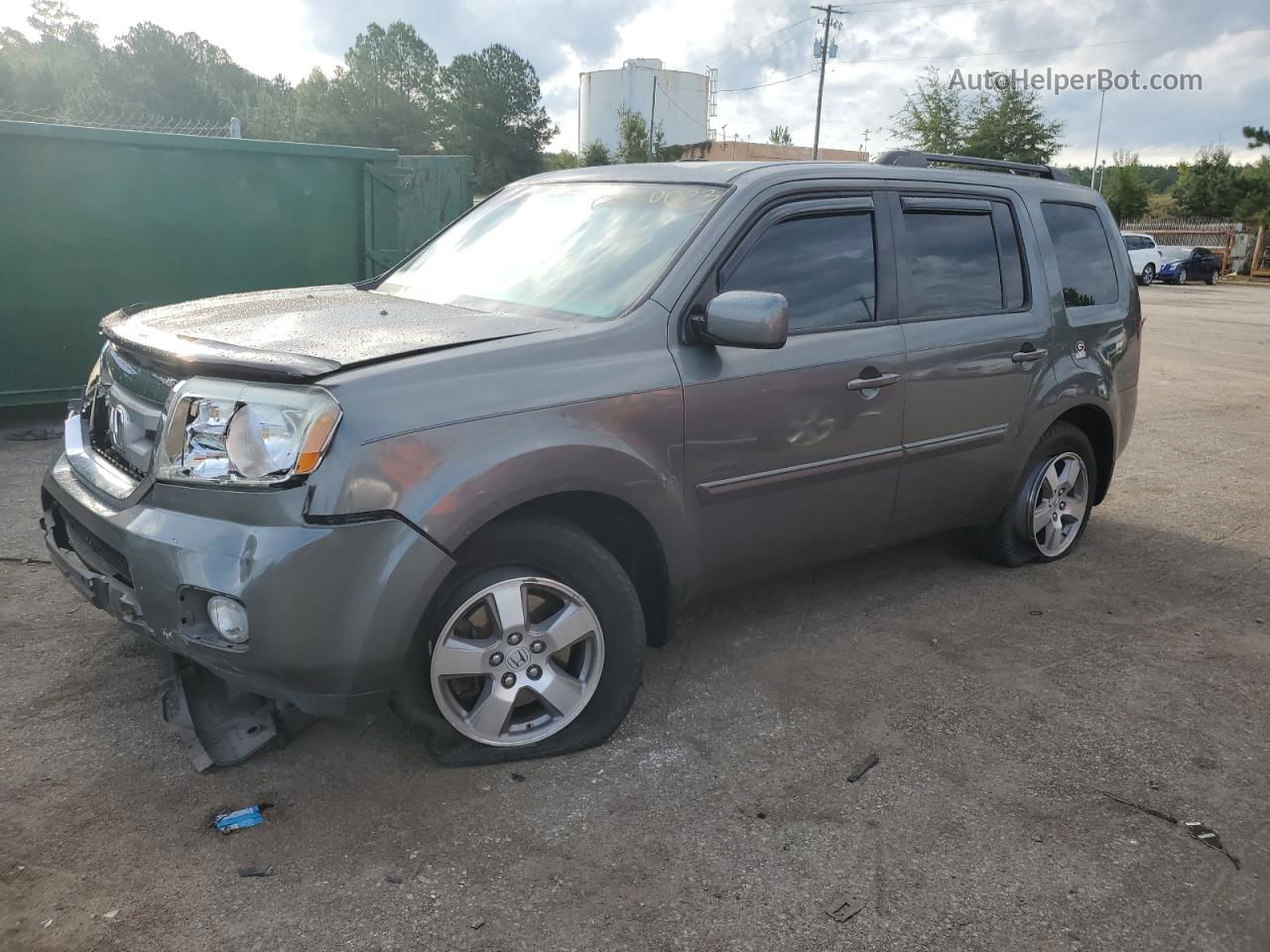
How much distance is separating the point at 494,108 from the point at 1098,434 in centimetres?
9056

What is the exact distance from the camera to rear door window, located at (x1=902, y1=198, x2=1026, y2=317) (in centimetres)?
412

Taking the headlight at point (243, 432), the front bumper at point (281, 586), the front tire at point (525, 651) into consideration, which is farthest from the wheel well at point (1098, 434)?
the headlight at point (243, 432)

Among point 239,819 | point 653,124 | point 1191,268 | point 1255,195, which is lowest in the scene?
point 239,819

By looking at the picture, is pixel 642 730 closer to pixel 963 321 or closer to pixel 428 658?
pixel 428 658

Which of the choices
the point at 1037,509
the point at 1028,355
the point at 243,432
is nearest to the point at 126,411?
the point at 243,432

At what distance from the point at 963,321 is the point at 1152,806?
1984 mm

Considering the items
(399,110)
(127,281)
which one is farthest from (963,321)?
(399,110)

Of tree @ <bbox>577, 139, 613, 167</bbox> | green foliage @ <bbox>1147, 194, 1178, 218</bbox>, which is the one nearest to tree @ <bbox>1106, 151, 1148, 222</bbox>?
green foliage @ <bbox>1147, 194, 1178, 218</bbox>

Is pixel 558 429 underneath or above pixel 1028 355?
underneath

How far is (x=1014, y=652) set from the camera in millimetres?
4098

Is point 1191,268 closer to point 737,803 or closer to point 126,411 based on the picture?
point 737,803

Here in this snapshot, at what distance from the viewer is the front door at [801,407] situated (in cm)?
342

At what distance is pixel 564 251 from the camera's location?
377 centimetres

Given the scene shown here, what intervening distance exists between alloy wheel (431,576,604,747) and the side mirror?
899 millimetres
